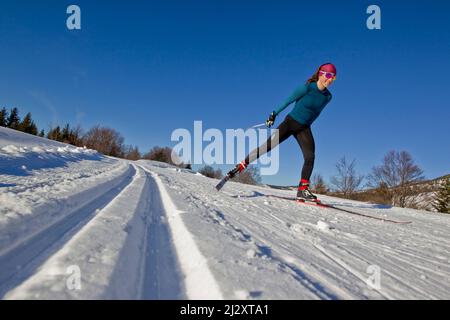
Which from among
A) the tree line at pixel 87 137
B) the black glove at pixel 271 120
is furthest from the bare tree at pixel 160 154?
the black glove at pixel 271 120

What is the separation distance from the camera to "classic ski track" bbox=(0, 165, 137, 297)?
914 mm

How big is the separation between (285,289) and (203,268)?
0.31 meters

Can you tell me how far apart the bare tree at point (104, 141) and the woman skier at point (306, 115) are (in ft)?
199

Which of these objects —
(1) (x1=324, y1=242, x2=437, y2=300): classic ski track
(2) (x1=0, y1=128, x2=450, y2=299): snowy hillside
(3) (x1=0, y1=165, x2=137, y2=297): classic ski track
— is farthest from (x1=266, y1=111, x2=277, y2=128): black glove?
(3) (x1=0, y1=165, x2=137, y2=297): classic ski track

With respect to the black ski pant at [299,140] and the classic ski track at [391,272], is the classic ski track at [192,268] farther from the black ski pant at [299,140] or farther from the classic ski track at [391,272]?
the black ski pant at [299,140]

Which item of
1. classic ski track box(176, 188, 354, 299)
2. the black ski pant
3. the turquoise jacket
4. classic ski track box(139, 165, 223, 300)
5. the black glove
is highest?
the turquoise jacket

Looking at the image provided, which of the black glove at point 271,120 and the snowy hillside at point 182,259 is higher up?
the black glove at point 271,120

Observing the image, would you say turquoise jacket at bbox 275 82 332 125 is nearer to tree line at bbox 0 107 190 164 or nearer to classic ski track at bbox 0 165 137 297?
classic ski track at bbox 0 165 137 297

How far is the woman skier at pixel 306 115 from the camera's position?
4.49 m

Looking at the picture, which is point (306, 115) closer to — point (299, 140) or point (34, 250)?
point (299, 140)

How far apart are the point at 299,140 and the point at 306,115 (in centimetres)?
43
